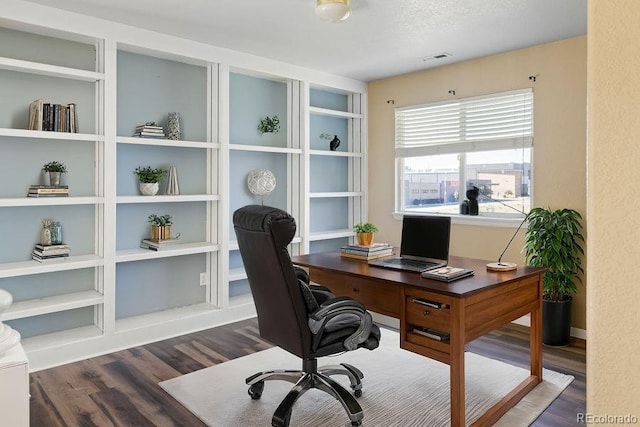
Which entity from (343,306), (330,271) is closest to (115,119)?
(330,271)

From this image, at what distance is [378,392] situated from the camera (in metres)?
2.81

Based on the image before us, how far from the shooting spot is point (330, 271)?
286 centimetres

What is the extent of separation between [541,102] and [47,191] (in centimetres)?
403

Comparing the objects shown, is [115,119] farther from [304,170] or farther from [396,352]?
[396,352]

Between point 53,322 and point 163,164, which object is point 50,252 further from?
point 163,164

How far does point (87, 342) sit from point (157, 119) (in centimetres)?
Result: 191

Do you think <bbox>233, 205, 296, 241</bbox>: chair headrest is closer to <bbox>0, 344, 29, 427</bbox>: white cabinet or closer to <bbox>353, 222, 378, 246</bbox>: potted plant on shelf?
<bbox>353, 222, 378, 246</bbox>: potted plant on shelf

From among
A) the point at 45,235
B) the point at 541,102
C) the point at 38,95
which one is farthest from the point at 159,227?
the point at 541,102

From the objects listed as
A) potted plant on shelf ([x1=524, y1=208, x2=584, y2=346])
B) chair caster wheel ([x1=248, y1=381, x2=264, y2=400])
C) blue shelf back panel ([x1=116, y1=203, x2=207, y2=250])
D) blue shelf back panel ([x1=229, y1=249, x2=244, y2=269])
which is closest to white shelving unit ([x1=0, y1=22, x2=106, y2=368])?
blue shelf back panel ([x1=116, y1=203, x2=207, y2=250])

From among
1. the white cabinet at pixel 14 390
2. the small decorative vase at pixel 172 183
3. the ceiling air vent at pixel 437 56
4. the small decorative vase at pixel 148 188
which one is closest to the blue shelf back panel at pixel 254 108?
the small decorative vase at pixel 172 183

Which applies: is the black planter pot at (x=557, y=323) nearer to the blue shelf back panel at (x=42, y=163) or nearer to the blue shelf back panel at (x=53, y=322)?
the blue shelf back panel at (x=53, y=322)

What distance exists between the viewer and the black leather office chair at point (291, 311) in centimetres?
228

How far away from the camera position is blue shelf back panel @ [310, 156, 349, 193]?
5434mm

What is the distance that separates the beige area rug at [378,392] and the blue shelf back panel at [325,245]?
206 cm
